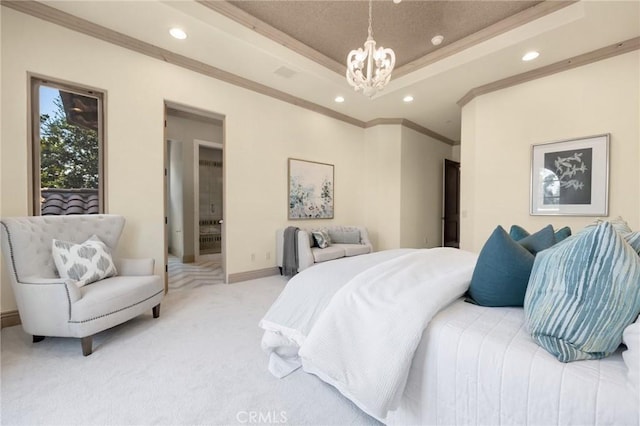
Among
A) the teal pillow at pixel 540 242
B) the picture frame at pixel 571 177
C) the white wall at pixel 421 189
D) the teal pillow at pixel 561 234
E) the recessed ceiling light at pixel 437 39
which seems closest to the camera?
the teal pillow at pixel 540 242

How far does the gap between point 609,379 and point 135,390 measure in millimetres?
2090

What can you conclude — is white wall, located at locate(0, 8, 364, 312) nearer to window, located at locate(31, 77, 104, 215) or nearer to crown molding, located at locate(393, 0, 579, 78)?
window, located at locate(31, 77, 104, 215)

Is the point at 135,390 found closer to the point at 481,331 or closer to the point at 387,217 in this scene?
the point at 481,331

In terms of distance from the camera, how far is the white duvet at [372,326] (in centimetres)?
98

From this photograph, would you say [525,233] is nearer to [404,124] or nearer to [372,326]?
[372,326]

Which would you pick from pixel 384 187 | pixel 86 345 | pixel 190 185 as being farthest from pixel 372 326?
pixel 190 185

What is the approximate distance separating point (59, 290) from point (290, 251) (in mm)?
2444

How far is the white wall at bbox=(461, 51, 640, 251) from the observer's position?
2.71 m

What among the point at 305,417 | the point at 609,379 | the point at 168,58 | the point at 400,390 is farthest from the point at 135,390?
the point at 168,58

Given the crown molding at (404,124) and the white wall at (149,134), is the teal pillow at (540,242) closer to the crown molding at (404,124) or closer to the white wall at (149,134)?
the white wall at (149,134)

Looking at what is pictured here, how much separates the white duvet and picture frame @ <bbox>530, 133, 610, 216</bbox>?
8.73ft

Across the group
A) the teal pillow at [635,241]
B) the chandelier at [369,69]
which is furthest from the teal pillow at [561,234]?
the chandelier at [369,69]

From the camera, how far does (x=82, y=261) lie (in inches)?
82.2

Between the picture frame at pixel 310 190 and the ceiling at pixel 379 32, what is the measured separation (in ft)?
4.22
